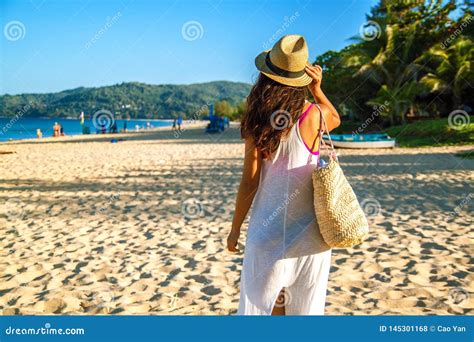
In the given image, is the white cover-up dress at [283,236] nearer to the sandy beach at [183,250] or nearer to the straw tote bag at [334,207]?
the straw tote bag at [334,207]

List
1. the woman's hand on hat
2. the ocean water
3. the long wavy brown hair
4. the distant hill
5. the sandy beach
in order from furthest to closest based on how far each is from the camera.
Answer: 1. the distant hill
2. the ocean water
3. the sandy beach
4. the woman's hand on hat
5. the long wavy brown hair

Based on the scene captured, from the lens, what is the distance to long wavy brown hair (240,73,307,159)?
1537mm

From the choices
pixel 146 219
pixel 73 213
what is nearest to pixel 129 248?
pixel 146 219

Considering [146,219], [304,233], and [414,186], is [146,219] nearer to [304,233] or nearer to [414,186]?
[304,233]

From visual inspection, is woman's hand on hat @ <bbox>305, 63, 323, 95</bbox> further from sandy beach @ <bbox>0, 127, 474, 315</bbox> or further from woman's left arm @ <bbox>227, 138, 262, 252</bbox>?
sandy beach @ <bbox>0, 127, 474, 315</bbox>

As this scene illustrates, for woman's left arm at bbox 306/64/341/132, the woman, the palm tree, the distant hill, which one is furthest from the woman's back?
the distant hill

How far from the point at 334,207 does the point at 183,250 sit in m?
3.00

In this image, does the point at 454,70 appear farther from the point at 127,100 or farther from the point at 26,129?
the point at 26,129

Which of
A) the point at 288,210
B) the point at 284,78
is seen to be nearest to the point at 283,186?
the point at 288,210

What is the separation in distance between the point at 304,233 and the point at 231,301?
65.9 inches

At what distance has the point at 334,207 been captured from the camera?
156 cm

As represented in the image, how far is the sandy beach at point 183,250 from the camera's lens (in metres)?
3.10

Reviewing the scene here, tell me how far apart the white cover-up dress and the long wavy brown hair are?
3.2 inches

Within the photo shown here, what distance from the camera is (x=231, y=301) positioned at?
3.10 metres
